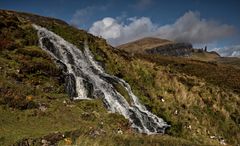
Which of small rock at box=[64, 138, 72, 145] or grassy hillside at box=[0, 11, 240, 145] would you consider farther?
grassy hillside at box=[0, 11, 240, 145]

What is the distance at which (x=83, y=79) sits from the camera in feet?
91.8

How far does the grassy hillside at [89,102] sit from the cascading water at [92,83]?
34.2 inches

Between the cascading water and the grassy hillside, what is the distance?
0.87 m

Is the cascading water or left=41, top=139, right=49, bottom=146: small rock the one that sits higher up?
the cascading water

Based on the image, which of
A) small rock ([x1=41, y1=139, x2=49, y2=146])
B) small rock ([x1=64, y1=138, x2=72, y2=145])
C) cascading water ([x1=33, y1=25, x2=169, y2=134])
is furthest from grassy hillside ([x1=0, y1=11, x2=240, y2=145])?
cascading water ([x1=33, y1=25, x2=169, y2=134])

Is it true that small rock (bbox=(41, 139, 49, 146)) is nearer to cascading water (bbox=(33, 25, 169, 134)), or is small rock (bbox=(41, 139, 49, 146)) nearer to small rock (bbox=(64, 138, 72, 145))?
small rock (bbox=(64, 138, 72, 145))

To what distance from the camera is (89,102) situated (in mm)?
24344

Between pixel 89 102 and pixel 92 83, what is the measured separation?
3.87 metres

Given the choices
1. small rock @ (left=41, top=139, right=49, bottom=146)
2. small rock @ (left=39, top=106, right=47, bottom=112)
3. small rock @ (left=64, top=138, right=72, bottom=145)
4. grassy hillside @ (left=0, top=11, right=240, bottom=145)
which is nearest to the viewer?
small rock @ (left=64, top=138, right=72, bottom=145)

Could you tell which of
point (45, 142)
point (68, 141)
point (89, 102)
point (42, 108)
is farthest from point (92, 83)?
point (68, 141)

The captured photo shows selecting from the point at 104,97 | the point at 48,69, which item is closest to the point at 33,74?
the point at 48,69

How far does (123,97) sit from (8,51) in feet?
33.6

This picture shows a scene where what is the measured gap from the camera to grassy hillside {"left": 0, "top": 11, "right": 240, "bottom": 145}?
17.3 meters

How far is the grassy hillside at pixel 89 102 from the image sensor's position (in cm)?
1734
